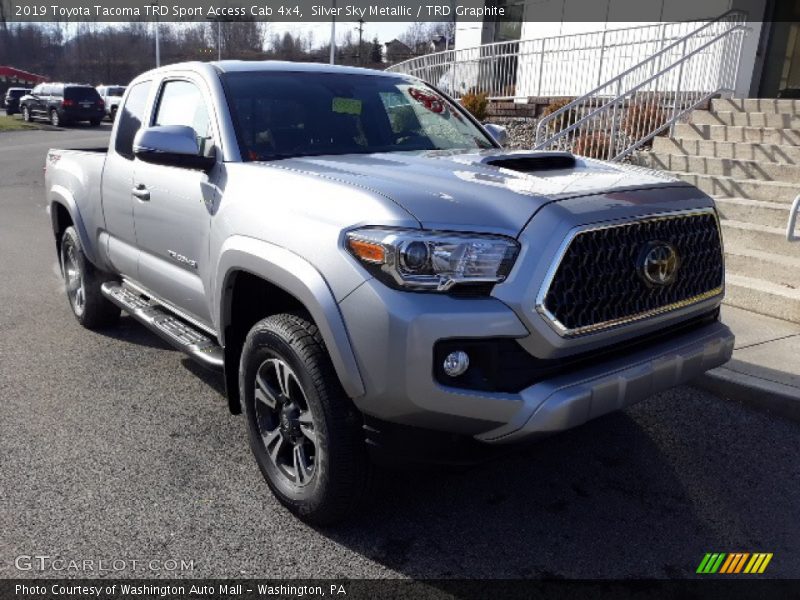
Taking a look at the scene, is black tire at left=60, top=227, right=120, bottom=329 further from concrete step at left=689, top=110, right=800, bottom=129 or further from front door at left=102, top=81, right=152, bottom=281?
concrete step at left=689, top=110, right=800, bottom=129

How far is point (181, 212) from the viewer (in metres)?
3.75

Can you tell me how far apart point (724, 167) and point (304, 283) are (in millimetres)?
6928

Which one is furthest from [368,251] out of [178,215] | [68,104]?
[68,104]

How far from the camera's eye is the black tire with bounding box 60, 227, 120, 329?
5.47 m

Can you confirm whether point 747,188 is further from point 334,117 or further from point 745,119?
point 334,117

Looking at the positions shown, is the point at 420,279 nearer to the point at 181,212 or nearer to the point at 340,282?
the point at 340,282

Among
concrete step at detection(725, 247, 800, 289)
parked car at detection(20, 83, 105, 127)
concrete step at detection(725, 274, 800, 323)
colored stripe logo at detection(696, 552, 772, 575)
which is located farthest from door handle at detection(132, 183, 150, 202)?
parked car at detection(20, 83, 105, 127)

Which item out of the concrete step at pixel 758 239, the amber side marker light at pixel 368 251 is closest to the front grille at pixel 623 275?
the amber side marker light at pixel 368 251

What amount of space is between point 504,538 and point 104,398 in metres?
2.69

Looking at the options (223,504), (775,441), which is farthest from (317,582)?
(775,441)

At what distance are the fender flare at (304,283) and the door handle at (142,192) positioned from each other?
3.86ft

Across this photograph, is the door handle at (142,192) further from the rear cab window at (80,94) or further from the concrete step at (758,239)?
the rear cab window at (80,94)

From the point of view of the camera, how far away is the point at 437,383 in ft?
Answer: 8.11

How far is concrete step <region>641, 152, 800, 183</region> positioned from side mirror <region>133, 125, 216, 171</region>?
6.45 metres
